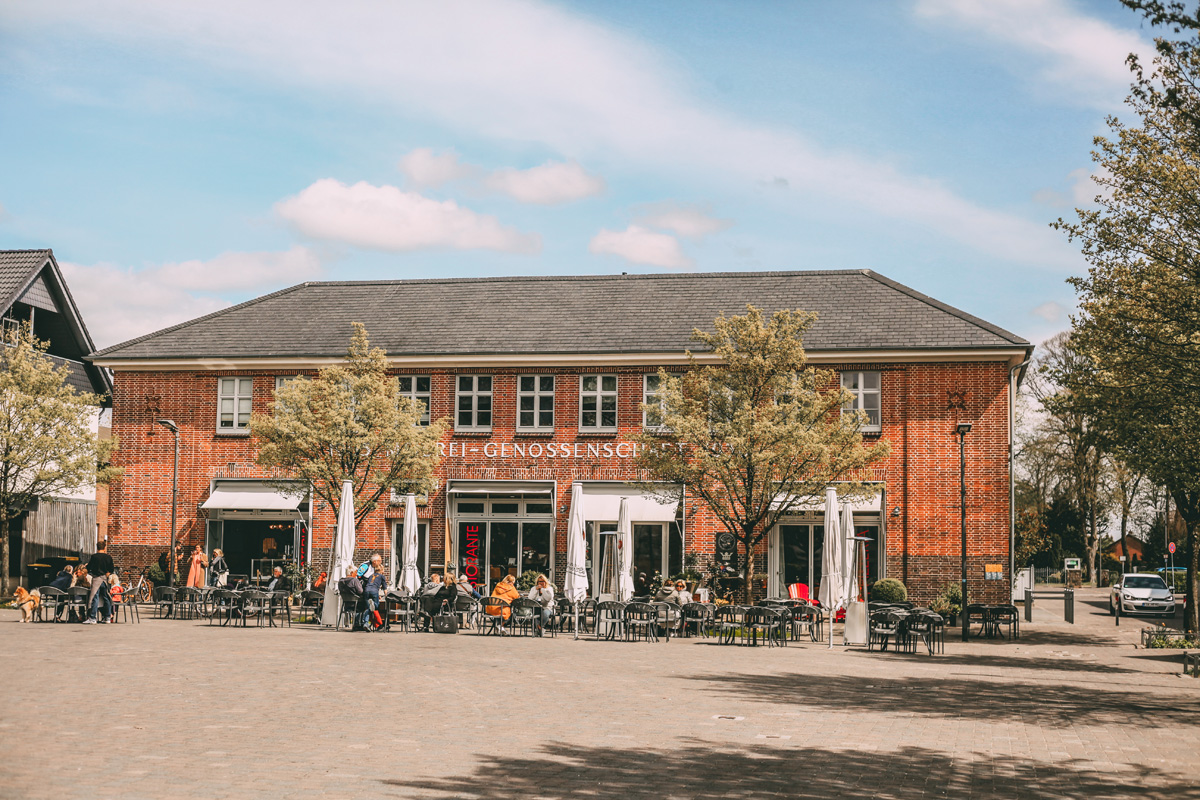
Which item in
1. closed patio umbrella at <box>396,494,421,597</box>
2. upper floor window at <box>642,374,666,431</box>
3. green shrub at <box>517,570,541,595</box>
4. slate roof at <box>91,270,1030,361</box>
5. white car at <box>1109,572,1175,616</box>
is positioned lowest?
white car at <box>1109,572,1175,616</box>

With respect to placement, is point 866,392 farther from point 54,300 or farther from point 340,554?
point 54,300

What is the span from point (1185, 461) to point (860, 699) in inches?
460

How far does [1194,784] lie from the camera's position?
886 centimetres

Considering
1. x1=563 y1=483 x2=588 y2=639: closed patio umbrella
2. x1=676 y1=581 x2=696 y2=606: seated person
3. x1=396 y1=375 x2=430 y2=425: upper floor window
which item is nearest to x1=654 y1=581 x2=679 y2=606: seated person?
x1=676 y1=581 x2=696 y2=606: seated person

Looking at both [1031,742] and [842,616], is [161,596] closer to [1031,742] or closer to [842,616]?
[842,616]

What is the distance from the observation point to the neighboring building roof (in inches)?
1415

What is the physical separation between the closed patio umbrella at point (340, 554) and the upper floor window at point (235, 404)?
11.9 metres

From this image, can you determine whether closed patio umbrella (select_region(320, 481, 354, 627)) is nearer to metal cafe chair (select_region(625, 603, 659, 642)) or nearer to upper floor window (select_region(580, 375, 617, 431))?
metal cafe chair (select_region(625, 603, 659, 642))

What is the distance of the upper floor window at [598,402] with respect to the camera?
32469mm

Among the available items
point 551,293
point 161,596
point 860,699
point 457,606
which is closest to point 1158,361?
point 860,699

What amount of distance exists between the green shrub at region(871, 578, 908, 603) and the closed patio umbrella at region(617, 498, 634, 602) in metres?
8.10

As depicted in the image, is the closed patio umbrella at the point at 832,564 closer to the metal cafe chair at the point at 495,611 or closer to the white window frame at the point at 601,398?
the metal cafe chair at the point at 495,611

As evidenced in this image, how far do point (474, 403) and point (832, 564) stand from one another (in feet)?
46.9

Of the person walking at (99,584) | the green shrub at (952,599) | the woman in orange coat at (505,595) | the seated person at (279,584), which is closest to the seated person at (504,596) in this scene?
the woman in orange coat at (505,595)
